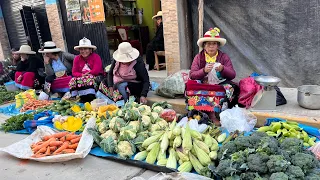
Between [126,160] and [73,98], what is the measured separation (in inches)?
117

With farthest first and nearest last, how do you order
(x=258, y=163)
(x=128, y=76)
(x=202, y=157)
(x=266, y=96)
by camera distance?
(x=128, y=76)
(x=266, y=96)
(x=202, y=157)
(x=258, y=163)

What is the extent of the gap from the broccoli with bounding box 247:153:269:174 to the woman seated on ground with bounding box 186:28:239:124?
4.80ft

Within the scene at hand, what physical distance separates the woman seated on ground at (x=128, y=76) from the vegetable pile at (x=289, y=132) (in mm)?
2143

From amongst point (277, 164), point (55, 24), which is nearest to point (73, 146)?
point (277, 164)

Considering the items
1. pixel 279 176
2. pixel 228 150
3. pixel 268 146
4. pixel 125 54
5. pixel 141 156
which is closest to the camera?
pixel 279 176

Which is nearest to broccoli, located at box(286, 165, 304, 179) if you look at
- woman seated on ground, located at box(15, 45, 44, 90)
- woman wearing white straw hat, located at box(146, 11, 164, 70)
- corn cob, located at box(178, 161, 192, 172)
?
corn cob, located at box(178, 161, 192, 172)

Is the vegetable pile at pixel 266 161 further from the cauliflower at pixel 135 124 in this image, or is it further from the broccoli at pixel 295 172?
the cauliflower at pixel 135 124

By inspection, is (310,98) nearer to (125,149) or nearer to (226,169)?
(226,169)

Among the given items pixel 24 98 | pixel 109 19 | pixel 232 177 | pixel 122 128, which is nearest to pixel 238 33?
pixel 122 128

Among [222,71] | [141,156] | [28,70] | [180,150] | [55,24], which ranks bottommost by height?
[141,156]

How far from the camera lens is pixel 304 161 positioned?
1.98 m

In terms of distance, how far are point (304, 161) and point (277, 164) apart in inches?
8.9

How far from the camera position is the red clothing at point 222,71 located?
11.4 ft

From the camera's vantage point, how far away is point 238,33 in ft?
15.2
